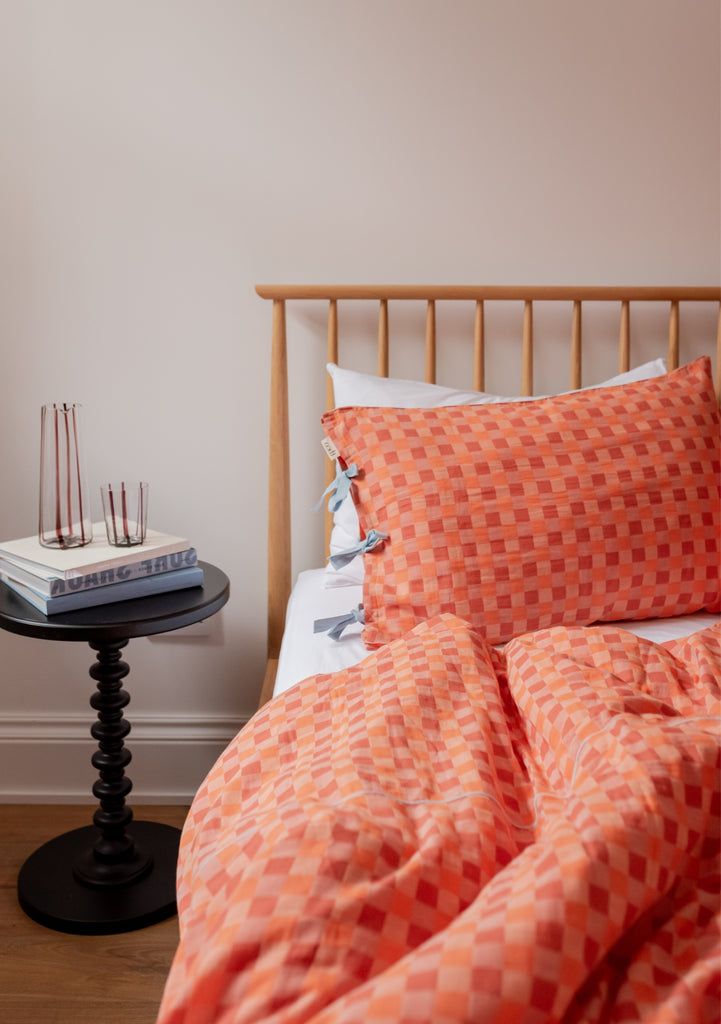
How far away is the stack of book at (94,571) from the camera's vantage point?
4.91ft

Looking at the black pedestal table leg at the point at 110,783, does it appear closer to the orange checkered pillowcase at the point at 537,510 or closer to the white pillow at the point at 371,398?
the white pillow at the point at 371,398

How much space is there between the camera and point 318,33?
1.83m

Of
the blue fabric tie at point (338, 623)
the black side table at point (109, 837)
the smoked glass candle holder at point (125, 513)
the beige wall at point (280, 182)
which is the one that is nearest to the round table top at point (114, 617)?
the black side table at point (109, 837)

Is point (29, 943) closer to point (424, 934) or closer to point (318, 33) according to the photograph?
point (424, 934)

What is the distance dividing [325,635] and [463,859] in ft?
2.44

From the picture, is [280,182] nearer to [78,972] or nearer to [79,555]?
[79,555]

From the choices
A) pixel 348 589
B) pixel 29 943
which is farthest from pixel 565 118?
pixel 29 943

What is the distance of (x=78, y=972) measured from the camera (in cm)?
147

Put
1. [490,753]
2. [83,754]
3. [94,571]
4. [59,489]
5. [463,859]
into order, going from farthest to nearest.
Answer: [83,754] < [59,489] < [94,571] < [490,753] < [463,859]

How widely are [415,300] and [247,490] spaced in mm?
523

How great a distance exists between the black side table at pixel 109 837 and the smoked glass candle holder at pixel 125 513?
114 millimetres

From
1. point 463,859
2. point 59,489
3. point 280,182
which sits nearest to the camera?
point 463,859

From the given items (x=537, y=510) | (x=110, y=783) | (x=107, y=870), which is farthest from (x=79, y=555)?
(x=537, y=510)

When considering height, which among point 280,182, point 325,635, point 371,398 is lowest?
point 325,635
